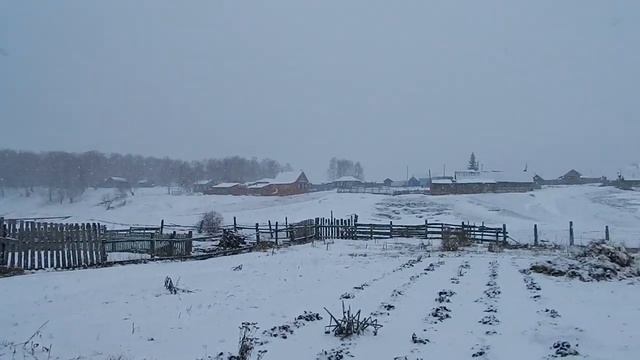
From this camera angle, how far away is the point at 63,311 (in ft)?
32.0

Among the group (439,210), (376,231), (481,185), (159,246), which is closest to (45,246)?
(159,246)

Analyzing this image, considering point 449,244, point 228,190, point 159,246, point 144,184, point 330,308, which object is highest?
point 144,184

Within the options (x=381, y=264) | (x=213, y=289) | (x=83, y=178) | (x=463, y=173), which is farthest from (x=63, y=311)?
(x=83, y=178)

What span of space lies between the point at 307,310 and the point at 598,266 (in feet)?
32.5

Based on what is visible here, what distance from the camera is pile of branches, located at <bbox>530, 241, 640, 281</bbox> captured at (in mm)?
14766

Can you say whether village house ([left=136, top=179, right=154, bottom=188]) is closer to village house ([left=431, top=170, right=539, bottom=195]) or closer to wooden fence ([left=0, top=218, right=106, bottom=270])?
village house ([left=431, top=170, right=539, bottom=195])

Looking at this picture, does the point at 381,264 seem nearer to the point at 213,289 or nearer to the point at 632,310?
the point at 213,289

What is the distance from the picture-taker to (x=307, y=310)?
33.1ft

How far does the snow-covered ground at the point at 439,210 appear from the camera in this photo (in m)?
52.6

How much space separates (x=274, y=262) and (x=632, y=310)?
35.8ft

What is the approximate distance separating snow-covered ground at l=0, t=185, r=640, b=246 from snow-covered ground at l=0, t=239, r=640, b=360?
86.3ft

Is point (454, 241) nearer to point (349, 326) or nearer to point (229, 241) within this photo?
point (229, 241)

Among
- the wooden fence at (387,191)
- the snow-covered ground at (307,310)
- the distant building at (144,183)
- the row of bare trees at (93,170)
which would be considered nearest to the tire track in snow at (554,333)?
the snow-covered ground at (307,310)

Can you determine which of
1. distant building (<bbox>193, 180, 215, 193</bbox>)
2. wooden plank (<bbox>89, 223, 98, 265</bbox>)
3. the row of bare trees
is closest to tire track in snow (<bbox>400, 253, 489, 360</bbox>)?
wooden plank (<bbox>89, 223, 98, 265</bbox>)
